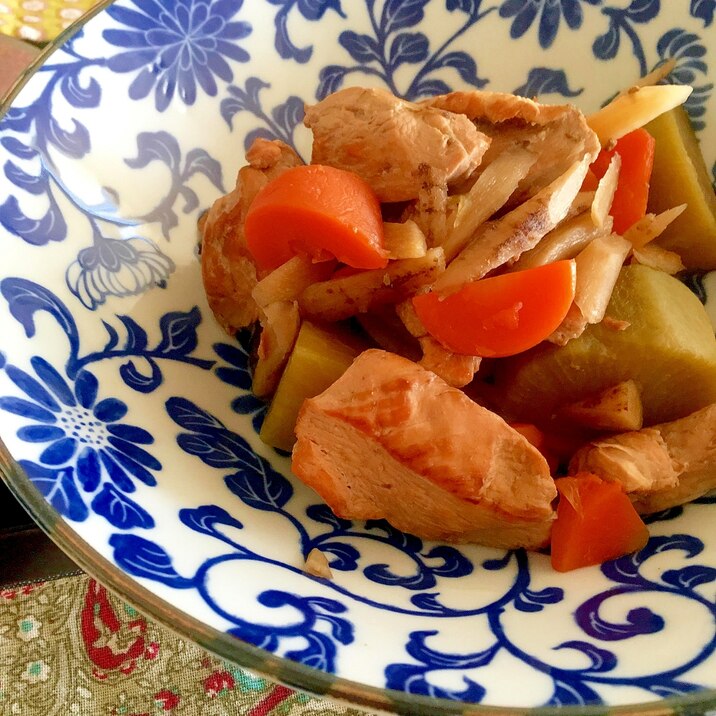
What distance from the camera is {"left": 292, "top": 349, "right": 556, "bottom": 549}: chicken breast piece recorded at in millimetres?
1175

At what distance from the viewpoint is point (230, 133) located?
1.81 metres

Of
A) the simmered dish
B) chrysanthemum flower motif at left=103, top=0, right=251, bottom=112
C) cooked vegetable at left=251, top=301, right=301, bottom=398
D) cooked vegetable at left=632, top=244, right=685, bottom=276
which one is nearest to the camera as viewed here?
the simmered dish

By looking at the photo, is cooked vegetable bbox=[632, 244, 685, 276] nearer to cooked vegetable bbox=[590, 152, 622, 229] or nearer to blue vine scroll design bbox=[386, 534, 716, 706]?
cooked vegetable bbox=[590, 152, 622, 229]

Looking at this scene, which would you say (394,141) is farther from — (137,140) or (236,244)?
(137,140)

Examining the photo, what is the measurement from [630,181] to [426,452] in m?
0.83

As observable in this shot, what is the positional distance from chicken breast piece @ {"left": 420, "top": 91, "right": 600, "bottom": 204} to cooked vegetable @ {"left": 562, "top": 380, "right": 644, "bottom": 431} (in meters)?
0.43

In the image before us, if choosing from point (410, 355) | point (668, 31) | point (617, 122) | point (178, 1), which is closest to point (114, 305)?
point (410, 355)

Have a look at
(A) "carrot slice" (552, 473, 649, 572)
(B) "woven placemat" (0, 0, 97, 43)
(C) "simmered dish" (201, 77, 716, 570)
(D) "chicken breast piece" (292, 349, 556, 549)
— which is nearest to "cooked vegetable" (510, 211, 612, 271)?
(C) "simmered dish" (201, 77, 716, 570)

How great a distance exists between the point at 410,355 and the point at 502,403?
211 mm

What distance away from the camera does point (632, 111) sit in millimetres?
1527

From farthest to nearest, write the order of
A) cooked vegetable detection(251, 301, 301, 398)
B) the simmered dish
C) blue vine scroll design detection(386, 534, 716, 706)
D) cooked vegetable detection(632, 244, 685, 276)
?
cooked vegetable detection(632, 244, 685, 276) < cooked vegetable detection(251, 301, 301, 398) < the simmered dish < blue vine scroll design detection(386, 534, 716, 706)

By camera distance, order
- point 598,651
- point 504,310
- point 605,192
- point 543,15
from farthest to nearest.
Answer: point 543,15
point 605,192
point 504,310
point 598,651

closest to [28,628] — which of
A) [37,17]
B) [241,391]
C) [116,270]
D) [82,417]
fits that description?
[82,417]

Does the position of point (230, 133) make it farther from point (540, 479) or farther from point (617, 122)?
point (540, 479)
